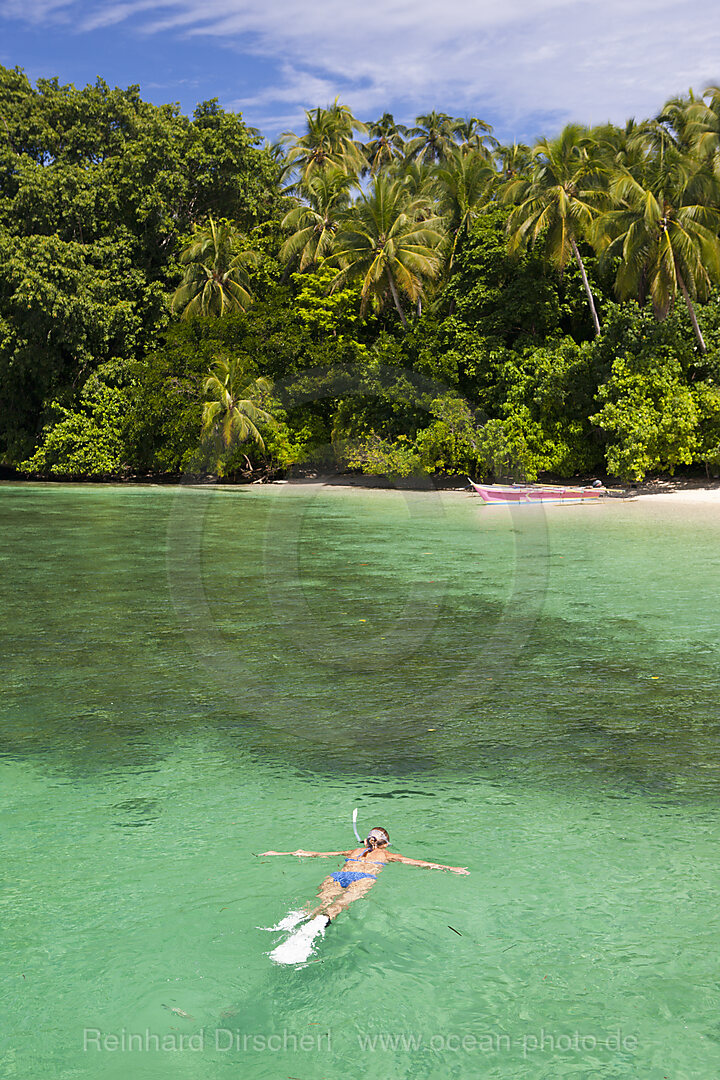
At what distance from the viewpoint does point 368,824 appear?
462cm

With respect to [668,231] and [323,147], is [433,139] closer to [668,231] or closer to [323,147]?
[323,147]

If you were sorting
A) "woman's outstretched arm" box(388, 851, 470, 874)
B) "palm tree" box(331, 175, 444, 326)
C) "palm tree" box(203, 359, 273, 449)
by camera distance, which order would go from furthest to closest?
"palm tree" box(203, 359, 273, 449) → "palm tree" box(331, 175, 444, 326) → "woman's outstretched arm" box(388, 851, 470, 874)

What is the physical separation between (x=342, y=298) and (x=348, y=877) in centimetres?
3256

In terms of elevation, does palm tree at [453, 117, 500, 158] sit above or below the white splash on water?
above

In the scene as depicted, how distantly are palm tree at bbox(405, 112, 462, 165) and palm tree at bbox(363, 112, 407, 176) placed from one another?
0.91 metres

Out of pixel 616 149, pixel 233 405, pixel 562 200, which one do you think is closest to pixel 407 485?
pixel 233 405

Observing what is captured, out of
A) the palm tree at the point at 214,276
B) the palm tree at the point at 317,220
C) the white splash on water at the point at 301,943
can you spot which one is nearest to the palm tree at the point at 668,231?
the palm tree at the point at 317,220

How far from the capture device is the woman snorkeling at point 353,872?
380 cm

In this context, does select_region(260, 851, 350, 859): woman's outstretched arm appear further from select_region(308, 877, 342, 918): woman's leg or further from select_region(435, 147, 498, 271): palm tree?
select_region(435, 147, 498, 271): palm tree

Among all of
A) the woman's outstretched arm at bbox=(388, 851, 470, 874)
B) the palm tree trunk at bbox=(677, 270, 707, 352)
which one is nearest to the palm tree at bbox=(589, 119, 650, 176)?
the palm tree trunk at bbox=(677, 270, 707, 352)

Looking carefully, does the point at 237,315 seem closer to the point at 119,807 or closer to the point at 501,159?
the point at 501,159

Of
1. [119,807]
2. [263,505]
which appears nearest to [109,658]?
[119,807]

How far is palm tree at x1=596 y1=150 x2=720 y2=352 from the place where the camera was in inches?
947

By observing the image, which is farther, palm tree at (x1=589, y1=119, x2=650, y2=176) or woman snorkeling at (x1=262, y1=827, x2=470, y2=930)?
palm tree at (x1=589, y1=119, x2=650, y2=176)
